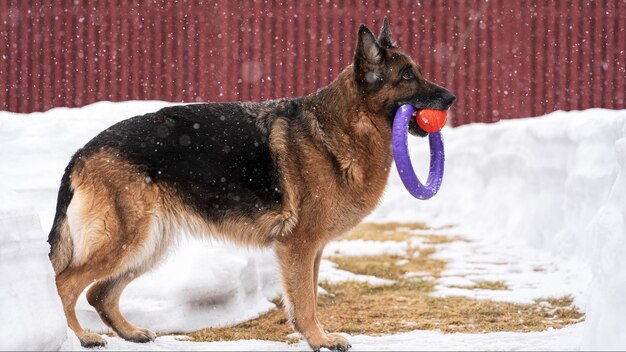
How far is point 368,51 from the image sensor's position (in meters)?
4.29

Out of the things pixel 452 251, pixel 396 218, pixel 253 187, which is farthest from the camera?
pixel 396 218

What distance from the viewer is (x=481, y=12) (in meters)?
12.5

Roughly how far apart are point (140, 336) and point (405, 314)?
1890 millimetres

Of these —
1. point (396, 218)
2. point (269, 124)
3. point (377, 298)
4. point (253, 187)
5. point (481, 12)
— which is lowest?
point (396, 218)

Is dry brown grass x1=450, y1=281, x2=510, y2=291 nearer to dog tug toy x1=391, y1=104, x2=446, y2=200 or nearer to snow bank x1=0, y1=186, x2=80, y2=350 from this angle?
dog tug toy x1=391, y1=104, x2=446, y2=200

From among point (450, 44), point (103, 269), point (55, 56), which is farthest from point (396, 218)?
point (103, 269)

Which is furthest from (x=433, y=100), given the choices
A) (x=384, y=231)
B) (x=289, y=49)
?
(x=289, y=49)

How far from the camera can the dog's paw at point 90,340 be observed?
3.99 m

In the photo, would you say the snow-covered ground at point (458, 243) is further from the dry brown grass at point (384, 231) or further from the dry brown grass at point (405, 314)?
the dry brown grass at point (384, 231)

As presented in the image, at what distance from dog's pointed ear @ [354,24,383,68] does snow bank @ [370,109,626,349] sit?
1.43 metres

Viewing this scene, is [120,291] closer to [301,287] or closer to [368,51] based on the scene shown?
[301,287]

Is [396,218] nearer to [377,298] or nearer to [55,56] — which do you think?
[377,298]

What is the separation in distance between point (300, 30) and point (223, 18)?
132cm

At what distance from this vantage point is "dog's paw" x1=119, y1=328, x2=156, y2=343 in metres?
4.31
